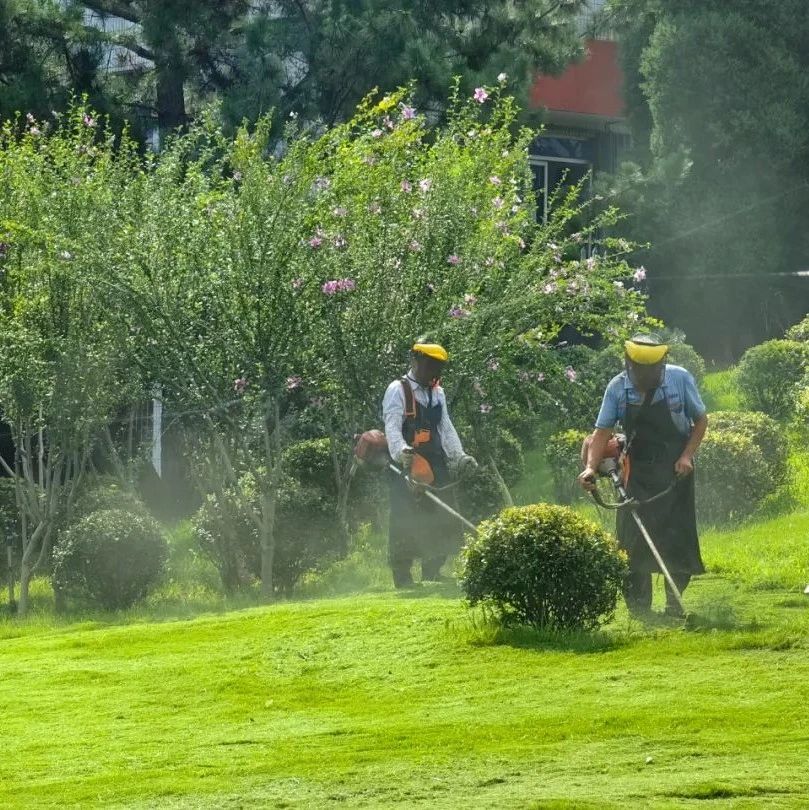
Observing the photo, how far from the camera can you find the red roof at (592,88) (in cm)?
→ 3378

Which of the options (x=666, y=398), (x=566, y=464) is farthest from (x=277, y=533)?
(x=666, y=398)

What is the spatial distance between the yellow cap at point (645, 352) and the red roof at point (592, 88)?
73.3 ft

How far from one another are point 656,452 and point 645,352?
2.23 ft

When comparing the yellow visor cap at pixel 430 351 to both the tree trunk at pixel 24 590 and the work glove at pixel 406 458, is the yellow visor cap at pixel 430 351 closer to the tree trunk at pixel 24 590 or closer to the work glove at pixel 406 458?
the work glove at pixel 406 458

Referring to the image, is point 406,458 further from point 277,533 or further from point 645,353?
point 277,533

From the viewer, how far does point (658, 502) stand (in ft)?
39.2

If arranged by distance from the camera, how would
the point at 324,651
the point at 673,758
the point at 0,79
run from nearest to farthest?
1. the point at 673,758
2. the point at 324,651
3. the point at 0,79

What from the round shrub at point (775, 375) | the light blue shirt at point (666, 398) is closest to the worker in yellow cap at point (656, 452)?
the light blue shirt at point (666, 398)

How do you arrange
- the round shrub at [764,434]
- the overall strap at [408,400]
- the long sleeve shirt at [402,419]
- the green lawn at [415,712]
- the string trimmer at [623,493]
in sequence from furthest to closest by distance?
the round shrub at [764,434] < the overall strap at [408,400] < the long sleeve shirt at [402,419] < the string trimmer at [623,493] < the green lawn at [415,712]

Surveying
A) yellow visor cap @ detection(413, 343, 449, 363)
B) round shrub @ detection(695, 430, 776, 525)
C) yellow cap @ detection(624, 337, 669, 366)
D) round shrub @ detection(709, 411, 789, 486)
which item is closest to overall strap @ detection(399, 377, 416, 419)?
yellow visor cap @ detection(413, 343, 449, 363)

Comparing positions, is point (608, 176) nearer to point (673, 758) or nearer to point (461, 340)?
point (461, 340)

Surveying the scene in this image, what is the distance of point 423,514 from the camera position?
1425 centimetres

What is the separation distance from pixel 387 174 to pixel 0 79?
349 inches

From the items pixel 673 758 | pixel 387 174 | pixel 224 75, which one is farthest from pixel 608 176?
pixel 673 758
